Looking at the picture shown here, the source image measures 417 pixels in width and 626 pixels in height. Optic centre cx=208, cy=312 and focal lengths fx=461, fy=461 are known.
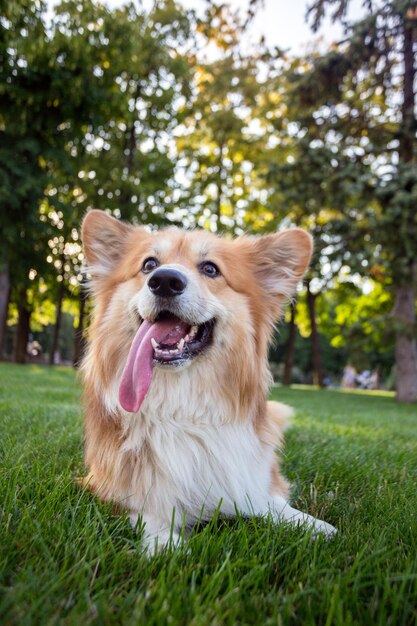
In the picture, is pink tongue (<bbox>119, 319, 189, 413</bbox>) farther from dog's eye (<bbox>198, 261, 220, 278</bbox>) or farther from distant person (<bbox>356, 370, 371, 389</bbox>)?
distant person (<bbox>356, 370, 371, 389</bbox>)

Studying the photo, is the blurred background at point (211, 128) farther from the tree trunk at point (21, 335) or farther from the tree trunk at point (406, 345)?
the tree trunk at point (21, 335)

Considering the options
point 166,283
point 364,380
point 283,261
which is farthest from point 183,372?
point 364,380

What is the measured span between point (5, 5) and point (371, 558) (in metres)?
13.9

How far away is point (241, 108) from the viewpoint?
18.9 meters

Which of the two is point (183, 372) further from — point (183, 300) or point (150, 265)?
point (150, 265)

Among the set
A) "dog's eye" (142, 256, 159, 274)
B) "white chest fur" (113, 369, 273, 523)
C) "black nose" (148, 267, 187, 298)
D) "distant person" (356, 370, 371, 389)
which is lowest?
"distant person" (356, 370, 371, 389)

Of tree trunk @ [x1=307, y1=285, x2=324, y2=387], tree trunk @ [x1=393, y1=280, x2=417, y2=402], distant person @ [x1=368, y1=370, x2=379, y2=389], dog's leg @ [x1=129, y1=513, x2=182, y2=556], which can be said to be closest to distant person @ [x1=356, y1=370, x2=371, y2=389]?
distant person @ [x1=368, y1=370, x2=379, y2=389]

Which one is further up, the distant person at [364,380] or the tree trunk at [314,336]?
the tree trunk at [314,336]

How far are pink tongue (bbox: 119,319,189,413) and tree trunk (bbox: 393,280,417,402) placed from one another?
10.9 metres

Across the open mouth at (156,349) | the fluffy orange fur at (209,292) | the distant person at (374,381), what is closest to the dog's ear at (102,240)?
the fluffy orange fur at (209,292)

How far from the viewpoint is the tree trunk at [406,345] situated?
40.6ft

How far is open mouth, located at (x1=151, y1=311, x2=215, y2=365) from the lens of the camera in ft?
8.29

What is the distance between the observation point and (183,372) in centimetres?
260

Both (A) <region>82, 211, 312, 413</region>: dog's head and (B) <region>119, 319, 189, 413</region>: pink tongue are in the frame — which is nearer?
(B) <region>119, 319, 189, 413</region>: pink tongue
